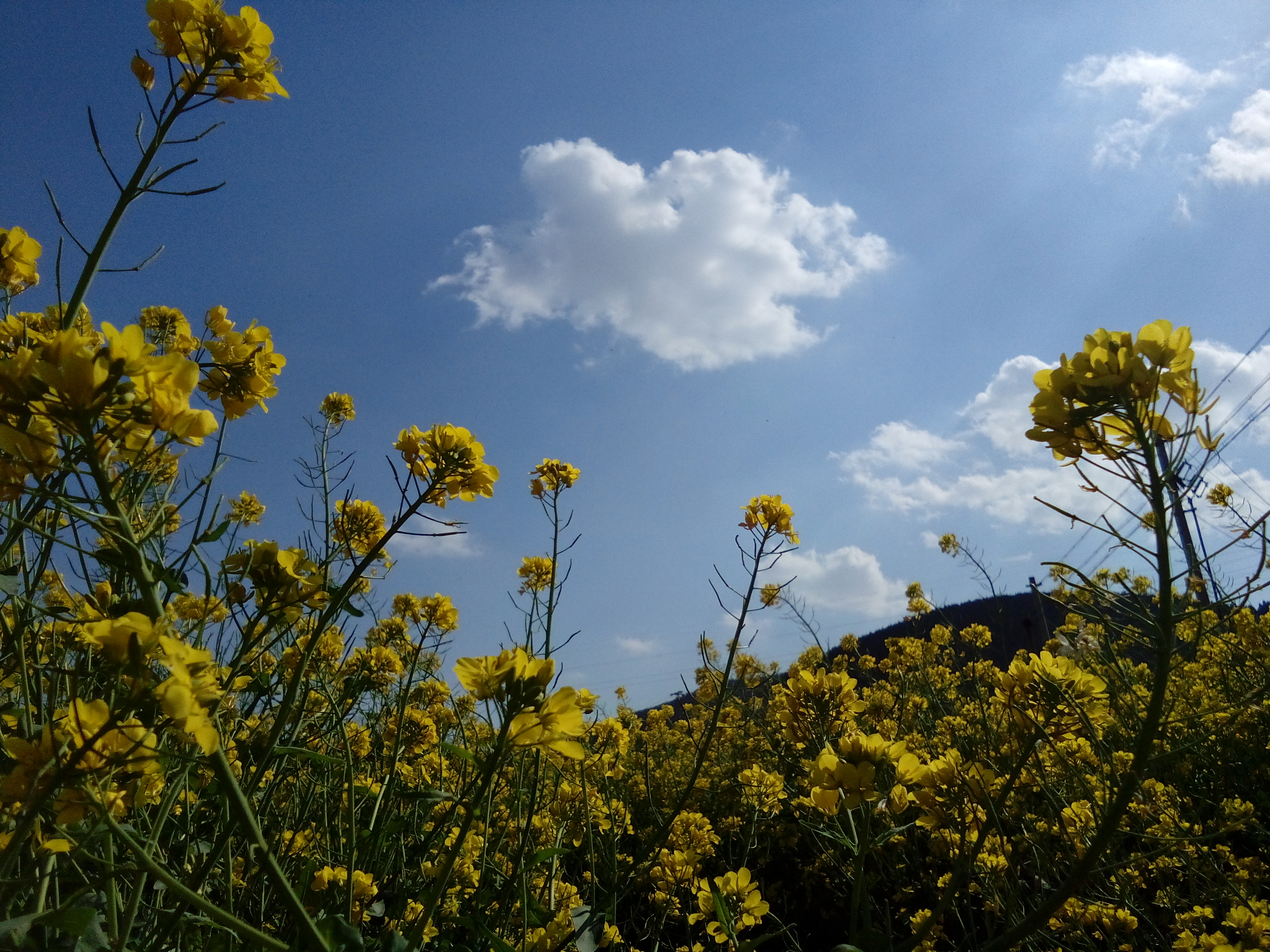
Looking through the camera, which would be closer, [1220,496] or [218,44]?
[218,44]

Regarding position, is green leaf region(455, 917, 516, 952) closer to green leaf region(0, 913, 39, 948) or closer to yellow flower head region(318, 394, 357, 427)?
green leaf region(0, 913, 39, 948)

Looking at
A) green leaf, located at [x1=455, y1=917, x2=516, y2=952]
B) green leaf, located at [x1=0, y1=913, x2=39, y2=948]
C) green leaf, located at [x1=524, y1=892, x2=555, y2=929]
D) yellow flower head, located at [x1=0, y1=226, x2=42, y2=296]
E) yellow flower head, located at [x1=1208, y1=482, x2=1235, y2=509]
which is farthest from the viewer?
yellow flower head, located at [x1=1208, y1=482, x2=1235, y2=509]

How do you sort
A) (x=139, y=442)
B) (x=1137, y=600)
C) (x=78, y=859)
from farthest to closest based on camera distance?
(x=78, y=859) → (x=1137, y=600) → (x=139, y=442)

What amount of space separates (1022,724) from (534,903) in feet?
4.38

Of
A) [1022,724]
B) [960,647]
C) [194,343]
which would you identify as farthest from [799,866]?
[960,647]

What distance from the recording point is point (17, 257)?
1.40m

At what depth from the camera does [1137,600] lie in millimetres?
1188

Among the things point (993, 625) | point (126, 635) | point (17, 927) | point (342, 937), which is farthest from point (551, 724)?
point (993, 625)

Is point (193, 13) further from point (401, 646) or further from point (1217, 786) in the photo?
point (1217, 786)

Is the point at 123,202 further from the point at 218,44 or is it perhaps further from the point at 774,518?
the point at 774,518

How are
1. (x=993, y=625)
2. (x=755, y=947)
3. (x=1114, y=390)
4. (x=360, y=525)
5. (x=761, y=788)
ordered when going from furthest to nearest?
(x=993, y=625) → (x=761, y=788) → (x=360, y=525) → (x=1114, y=390) → (x=755, y=947)

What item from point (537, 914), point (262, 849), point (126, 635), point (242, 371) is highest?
point (242, 371)

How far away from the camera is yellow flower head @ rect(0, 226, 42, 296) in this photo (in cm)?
138

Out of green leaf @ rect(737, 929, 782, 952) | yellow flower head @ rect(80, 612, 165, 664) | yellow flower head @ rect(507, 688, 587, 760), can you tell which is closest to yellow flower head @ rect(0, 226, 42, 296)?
yellow flower head @ rect(80, 612, 165, 664)
